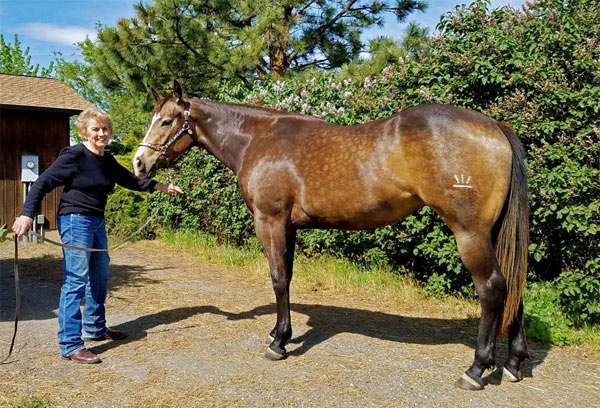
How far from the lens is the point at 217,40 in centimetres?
1246

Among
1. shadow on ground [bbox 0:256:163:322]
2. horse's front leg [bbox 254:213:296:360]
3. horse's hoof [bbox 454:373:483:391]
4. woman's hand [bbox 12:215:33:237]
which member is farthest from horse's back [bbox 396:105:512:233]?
shadow on ground [bbox 0:256:163:322]

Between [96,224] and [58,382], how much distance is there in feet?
3.95

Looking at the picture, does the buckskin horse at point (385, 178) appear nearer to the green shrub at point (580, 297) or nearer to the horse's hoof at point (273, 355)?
the horse's hoof at point (273, 355)

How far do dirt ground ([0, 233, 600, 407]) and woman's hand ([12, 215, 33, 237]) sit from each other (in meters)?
0.99

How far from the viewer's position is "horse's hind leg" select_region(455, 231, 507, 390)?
3.33 m

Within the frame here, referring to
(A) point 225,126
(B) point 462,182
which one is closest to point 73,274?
(A) point 225,126

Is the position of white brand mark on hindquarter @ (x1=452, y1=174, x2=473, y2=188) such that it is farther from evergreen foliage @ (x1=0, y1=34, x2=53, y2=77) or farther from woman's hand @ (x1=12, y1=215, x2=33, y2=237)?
evergreen foliage @ (x1=0, y1=34, x2=53, y2=77)

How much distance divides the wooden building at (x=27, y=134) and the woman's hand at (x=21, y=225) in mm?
8846

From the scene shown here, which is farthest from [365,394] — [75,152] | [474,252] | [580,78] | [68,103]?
[68,103]

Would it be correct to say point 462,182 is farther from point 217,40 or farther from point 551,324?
point 217,40

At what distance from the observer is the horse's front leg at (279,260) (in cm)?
398

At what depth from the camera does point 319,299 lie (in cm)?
595

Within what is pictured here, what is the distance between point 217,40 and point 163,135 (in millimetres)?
8868

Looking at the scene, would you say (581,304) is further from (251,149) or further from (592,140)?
(251,149)
